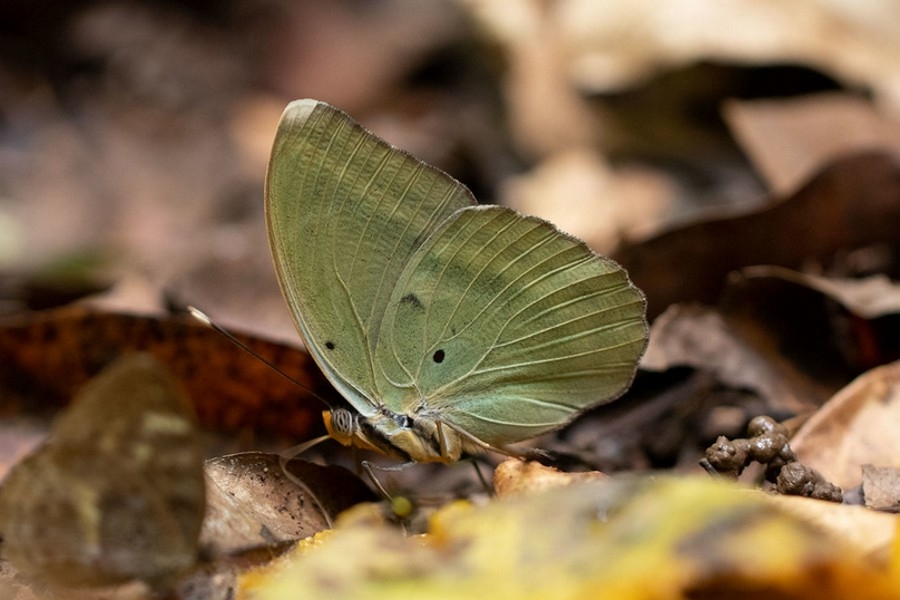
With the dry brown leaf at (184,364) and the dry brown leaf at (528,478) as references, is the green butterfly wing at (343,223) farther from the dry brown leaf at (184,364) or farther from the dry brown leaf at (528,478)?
the dry brown leaf at (528,478)

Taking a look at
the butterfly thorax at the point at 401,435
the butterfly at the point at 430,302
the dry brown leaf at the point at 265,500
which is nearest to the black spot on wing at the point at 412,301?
the butterfly at the point at 430,302

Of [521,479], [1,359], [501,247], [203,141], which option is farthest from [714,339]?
[203,141]

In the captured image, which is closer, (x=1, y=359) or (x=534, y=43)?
(x=1, y=359)

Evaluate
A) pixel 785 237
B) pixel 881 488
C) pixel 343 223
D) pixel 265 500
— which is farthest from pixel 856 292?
pixel 265 500

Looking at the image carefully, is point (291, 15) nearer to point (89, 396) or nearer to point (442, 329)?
point (442, 329)

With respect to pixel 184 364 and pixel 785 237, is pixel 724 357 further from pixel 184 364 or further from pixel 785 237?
pixel 184 364

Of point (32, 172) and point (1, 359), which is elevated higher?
point (32, 172)
